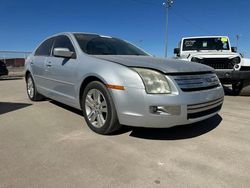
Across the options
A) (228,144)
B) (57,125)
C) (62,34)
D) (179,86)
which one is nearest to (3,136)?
(57,125)

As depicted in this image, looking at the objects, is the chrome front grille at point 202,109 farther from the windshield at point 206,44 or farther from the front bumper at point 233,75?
the windshield at point 206,44

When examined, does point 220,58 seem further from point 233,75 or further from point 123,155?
point 123,155

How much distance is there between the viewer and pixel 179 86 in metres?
3.10

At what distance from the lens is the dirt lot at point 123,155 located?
2.38m

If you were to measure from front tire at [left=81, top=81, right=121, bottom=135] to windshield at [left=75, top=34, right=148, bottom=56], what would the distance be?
0.78 metres

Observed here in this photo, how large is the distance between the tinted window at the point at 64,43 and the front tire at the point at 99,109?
101 centimetres

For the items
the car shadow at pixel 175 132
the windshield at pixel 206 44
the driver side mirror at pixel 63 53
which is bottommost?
the car shadow at pixel 175 132

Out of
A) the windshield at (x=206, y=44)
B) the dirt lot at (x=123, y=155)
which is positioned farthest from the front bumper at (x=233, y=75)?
the windshield at (x=206, y=44)

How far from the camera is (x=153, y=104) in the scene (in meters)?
3.06

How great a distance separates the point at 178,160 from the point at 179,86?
2.94 feet

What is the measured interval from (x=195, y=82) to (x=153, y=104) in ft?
2.23

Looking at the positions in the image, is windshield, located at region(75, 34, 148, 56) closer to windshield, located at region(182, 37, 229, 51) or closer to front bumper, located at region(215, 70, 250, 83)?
front bumper, located at region(215, 70, 250, 83)

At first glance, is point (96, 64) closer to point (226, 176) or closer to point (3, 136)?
point (3, 136)

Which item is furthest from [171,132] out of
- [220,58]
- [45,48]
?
[220,58]
